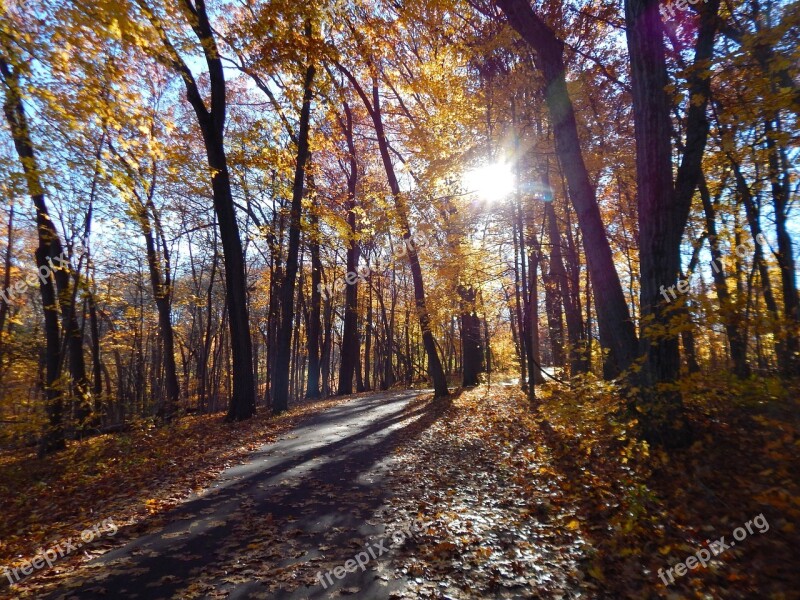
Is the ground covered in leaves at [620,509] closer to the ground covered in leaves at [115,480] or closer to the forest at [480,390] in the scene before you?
the forest at [480,390]

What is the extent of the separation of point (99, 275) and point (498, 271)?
20.0 metres

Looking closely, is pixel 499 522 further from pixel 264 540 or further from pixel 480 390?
pixel 480 390

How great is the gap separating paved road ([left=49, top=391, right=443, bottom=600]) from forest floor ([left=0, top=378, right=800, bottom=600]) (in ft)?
0.07

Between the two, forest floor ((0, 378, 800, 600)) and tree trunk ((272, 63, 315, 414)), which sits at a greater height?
tree trunk ((272, 63, 315, 414))

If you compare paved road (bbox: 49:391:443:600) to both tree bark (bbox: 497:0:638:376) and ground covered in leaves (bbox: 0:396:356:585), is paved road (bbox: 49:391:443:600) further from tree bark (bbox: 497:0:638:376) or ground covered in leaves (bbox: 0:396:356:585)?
tree bark (bbox: 497:0:638:376)

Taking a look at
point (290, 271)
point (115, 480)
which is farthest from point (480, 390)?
point (115, 480)

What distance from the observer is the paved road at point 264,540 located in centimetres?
359

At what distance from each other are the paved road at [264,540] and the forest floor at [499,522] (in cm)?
2

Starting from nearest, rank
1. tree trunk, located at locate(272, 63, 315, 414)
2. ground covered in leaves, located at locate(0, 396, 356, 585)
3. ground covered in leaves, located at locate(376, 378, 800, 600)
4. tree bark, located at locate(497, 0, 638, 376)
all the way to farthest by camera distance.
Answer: ground covered in leaves, located at locate(376, 378, 800, 600), ground covered in leaves, located at locate(0, 396, 356, 585), tree bark, located at locate(497, 0, 638, 376), tree trunk, located at locate(272, 63, 315, 414)

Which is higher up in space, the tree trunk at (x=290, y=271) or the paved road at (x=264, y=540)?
the tree trunk at (x=290, y=271)

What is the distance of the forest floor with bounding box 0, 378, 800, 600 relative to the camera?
3.57m

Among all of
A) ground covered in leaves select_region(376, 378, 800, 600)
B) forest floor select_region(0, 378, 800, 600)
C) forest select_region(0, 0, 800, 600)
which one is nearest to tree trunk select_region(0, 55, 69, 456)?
forest select_region(0, 0, 800, 600)

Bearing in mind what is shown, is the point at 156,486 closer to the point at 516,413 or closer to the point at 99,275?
the point at 516,413

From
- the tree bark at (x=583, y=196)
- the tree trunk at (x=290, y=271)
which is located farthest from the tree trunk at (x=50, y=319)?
the tree bark at (x=583, y=196)
